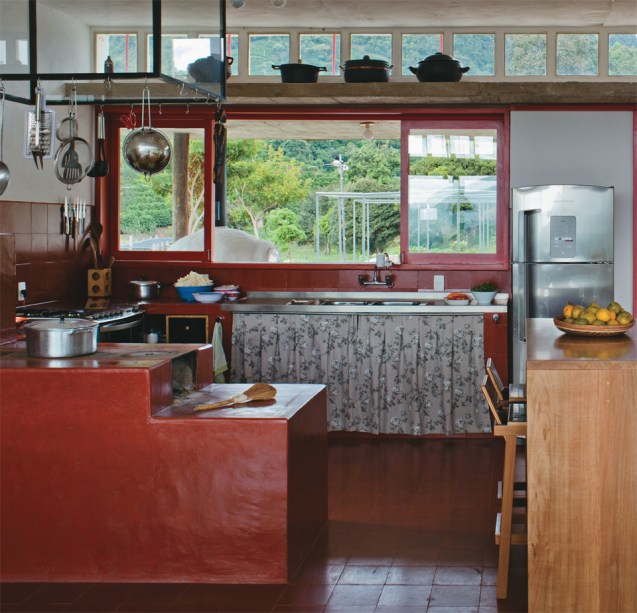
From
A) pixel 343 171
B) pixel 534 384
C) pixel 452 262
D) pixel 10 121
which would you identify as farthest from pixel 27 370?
pixel 343 171

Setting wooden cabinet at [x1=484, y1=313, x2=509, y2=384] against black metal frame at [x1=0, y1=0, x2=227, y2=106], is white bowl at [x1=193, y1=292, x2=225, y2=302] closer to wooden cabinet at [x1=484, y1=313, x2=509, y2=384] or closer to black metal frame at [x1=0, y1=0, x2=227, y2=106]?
wooden cabinet at [x1=484, y1=313, x2=509, y2=384]

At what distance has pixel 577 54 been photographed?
7941 mm

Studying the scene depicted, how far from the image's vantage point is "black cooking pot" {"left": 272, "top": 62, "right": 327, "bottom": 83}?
24.7 ft

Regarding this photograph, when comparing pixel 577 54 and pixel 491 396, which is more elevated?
pixel 577 54

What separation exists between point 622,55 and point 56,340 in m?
5.39

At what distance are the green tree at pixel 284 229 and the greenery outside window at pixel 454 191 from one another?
1.12 meters

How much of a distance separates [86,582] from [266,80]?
490 cm

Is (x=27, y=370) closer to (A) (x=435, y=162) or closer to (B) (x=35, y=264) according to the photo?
(B) (x=35, y=264)

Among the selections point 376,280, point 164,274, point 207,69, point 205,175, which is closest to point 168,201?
point 205,175

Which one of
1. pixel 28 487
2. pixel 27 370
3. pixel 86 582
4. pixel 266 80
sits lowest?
pixel 86 582

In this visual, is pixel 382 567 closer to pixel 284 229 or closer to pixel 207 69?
pixel 207 69

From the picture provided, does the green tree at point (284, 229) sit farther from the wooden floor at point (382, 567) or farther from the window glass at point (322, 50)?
the wooden floor at point (382, 567)

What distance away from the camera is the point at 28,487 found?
4.43 metres

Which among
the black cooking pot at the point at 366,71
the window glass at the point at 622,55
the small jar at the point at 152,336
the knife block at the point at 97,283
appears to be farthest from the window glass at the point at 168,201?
the window glass at the point at 622,55
